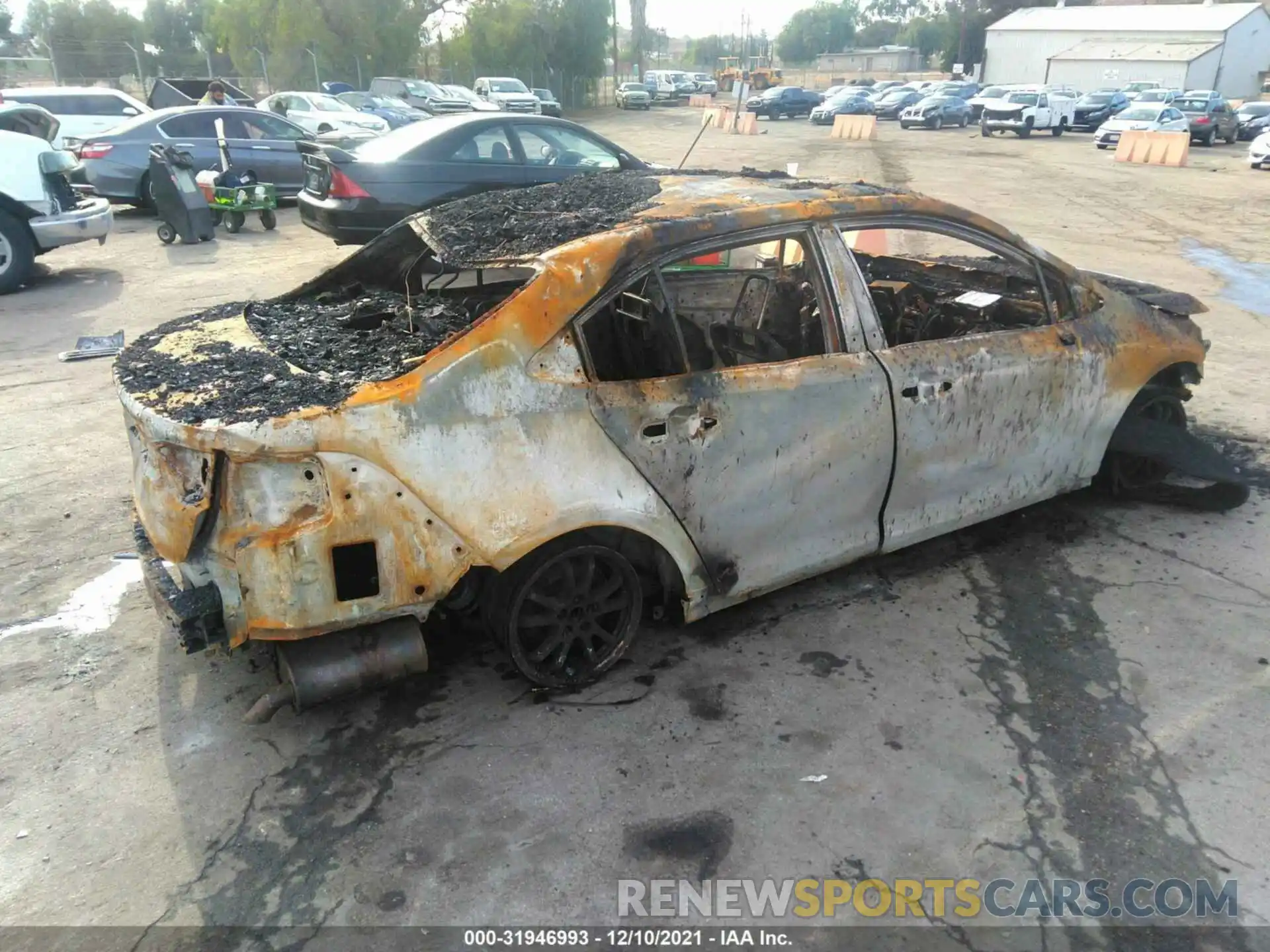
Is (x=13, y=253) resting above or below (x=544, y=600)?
above

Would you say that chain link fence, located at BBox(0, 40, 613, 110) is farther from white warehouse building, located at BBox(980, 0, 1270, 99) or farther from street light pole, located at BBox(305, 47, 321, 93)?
white warehouse building, located at BBox(980, 0, 1270, 99)

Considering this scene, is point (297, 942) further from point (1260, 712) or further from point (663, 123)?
point (663, 123)

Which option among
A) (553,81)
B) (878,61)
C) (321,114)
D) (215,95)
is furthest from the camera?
(878,61)

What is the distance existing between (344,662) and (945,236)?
2985 mm

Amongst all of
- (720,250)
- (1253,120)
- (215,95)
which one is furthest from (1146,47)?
(720,250)

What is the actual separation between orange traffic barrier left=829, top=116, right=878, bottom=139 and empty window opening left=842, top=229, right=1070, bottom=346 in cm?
2962

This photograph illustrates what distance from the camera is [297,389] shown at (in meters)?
2.73

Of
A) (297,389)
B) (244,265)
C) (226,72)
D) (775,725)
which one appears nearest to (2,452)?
(297,389)

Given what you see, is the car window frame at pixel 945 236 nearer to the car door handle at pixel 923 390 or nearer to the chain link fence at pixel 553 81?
the car door handle at pixel 923 390

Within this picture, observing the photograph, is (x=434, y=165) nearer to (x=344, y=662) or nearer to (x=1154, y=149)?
(x=344, y=662)

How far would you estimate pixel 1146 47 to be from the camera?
54.6 metres

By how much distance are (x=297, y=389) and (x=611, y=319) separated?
3.53ft

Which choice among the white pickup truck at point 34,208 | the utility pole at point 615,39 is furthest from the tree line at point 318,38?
the white pickup truck at point 34,208

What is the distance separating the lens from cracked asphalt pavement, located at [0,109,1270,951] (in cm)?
246
